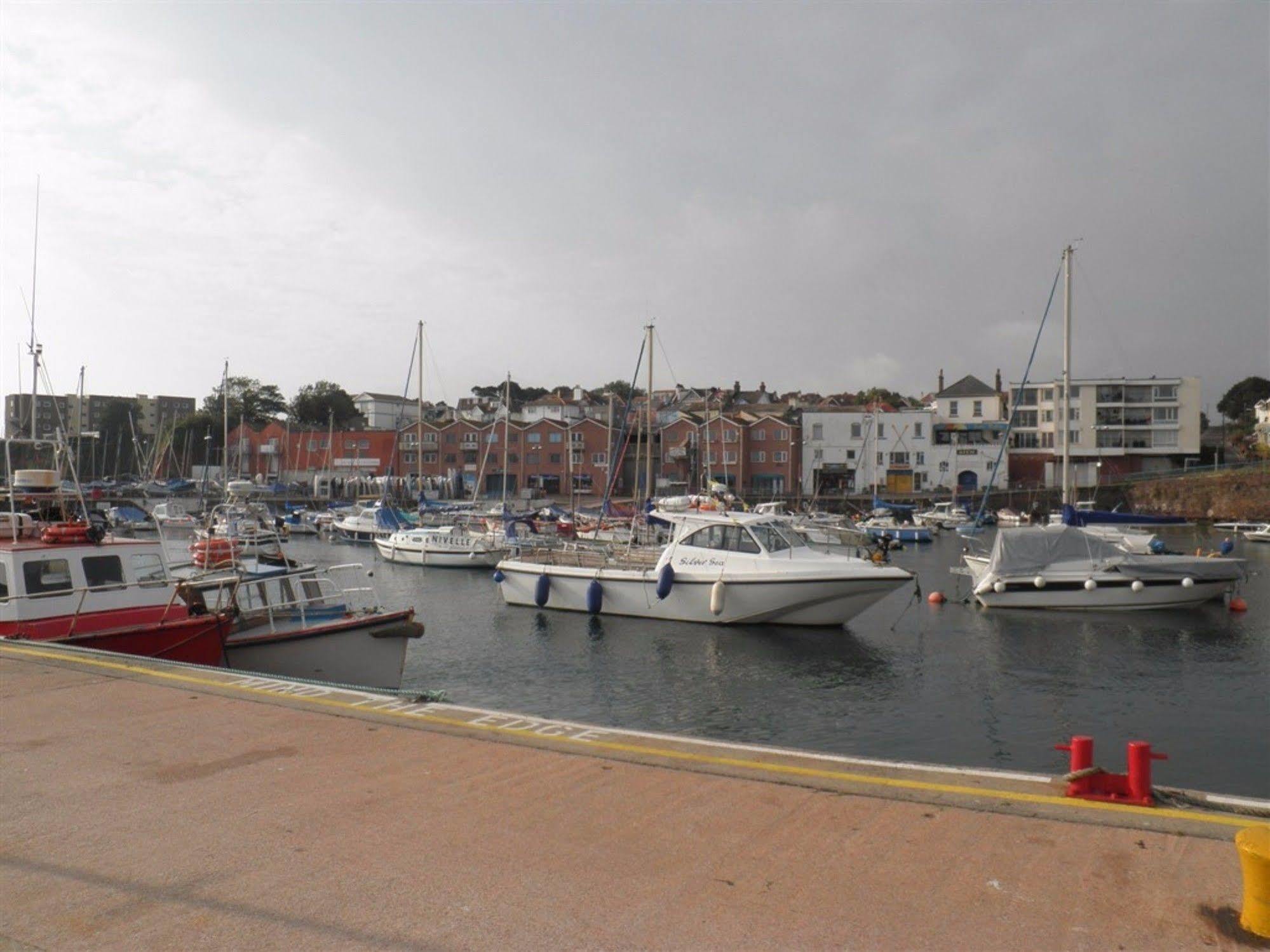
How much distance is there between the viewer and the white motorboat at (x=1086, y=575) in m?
31.2

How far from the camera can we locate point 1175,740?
1611cm

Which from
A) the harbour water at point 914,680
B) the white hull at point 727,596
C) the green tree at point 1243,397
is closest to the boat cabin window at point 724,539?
the white hull at point 727,596

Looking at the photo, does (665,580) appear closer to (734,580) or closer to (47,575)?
(734,580)

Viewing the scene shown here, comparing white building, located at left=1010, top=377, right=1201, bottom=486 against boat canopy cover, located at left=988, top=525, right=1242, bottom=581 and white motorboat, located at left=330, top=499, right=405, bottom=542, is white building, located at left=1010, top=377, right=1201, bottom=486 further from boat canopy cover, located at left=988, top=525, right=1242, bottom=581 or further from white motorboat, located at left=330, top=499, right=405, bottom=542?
boat canopy cover, located at left=988, top=525, right=1242, bottom=581

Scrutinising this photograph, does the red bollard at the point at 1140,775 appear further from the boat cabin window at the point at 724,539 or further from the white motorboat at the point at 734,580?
the boat cabin window at the point at 724,539

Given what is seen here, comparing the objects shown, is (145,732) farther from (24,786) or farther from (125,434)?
(125,434)

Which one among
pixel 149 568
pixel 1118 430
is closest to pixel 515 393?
pixel 1118 430

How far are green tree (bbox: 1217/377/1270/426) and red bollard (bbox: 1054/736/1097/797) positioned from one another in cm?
14026

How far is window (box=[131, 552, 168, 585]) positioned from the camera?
17.0 meters

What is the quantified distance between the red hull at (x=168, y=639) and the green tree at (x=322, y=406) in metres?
124

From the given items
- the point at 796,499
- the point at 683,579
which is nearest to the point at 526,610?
the point at 683,579

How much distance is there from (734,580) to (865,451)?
70.8 metres

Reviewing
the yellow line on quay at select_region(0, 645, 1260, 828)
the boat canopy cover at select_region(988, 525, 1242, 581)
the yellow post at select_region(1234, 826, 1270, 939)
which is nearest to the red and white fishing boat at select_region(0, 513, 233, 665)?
the yellow line on quay at select_region(0, 645, 1260, 828)

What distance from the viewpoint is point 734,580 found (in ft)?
88.2
